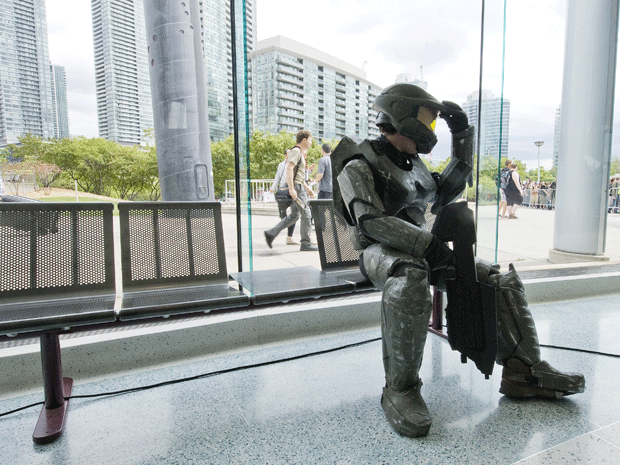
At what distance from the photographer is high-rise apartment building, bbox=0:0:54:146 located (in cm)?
335

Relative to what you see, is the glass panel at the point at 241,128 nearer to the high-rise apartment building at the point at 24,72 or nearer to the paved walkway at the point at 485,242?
the paved walkway at the point at 485,242

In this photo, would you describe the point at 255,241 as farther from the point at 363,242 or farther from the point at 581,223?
the point at 581,223

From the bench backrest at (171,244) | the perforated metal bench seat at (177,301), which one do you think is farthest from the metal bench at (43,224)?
the perforated metal bench seat at (177,301)

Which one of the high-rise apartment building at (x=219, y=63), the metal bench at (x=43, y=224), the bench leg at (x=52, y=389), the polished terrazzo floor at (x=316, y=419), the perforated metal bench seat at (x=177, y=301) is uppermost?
the high-rise apartment building at (x=219, y=63)

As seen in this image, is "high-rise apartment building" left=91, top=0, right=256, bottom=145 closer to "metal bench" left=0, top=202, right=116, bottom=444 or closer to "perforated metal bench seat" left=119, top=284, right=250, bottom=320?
"metal bench" left=0, top=202, right=116, bottom=444

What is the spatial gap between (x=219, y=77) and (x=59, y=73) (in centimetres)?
230

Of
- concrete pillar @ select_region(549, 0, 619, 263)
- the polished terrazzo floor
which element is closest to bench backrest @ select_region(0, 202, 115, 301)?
the polished terrazzo floor

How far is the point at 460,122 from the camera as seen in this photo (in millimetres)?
1697

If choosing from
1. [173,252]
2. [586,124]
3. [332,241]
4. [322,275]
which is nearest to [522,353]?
[322,275]

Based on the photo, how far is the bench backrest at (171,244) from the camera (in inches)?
78.1

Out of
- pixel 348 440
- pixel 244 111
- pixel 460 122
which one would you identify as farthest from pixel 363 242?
pixel 244 111

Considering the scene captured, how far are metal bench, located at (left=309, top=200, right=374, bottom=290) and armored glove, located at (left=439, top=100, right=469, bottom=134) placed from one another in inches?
36.2

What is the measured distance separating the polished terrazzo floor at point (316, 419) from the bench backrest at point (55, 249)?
19.3 inches

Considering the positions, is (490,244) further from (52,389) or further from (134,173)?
(134,173)
